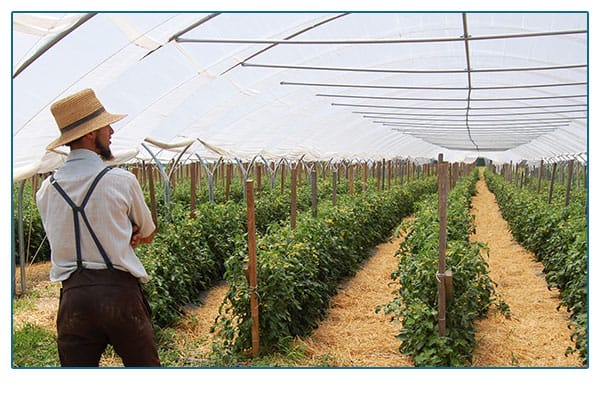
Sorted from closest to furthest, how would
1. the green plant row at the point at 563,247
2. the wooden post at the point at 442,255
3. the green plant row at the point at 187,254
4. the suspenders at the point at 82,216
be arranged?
the suspenders at the point at 82,216 < the wooden post at the point at 442,255 < the green plant row at the point at 563,247 < the green plant row at the point at 187,254

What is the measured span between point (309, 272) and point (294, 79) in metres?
4.65

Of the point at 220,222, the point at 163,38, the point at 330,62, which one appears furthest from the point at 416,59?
the point at 163,38

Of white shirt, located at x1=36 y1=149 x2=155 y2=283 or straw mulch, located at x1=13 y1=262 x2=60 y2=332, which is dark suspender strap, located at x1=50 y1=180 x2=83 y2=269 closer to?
white shirt, located at x1=36 y1=149 x2=155 y2=283

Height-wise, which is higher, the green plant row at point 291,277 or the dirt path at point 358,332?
the green plant row at point 291,277

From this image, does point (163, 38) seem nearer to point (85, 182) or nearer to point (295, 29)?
point (295, 29)

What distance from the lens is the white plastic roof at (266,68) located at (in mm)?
4848

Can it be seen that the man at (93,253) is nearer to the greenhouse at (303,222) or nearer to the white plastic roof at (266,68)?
the greenhouse at (303,222)

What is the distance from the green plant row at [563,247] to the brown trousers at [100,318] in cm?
318

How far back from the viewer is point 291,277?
450 cm

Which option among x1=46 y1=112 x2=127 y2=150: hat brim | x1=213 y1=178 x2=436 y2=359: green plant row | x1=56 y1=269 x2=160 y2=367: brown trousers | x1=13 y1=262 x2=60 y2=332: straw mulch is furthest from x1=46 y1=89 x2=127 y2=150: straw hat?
x1=13 y1=262 x2=60 y2=332: straw mulch

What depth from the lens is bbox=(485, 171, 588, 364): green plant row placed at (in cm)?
507

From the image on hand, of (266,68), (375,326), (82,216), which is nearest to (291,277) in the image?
(375,326)

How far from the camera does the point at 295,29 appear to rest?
20.8 feet

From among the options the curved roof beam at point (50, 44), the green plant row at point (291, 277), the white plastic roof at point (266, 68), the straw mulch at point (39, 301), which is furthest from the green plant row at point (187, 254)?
the curved roof beam at point (50, 44)
